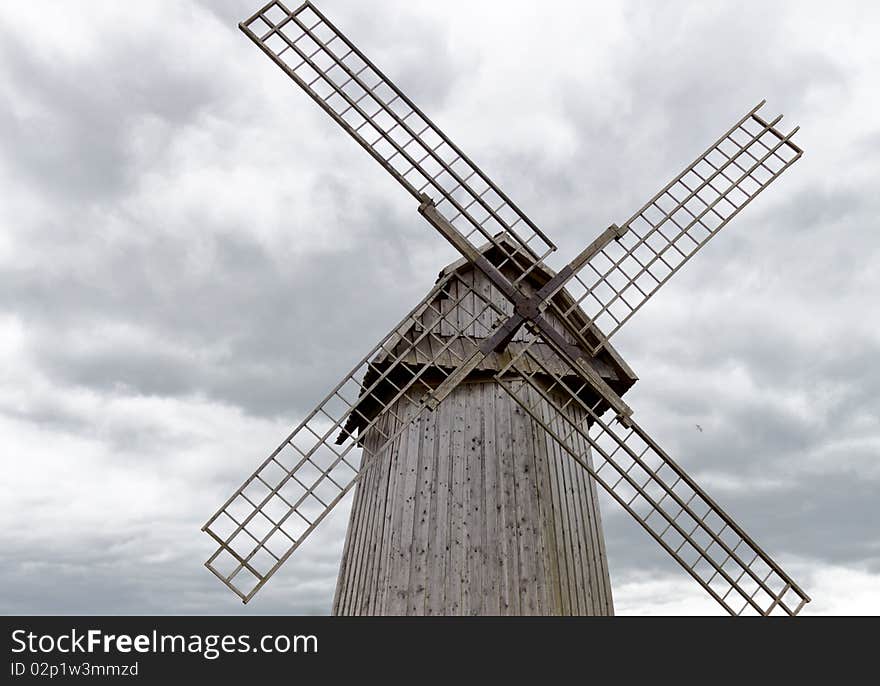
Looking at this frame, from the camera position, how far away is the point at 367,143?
952cm

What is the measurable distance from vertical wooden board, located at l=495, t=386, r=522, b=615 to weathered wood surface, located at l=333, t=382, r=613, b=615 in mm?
12

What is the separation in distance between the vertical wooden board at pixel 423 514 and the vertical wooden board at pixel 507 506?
780 millimetres

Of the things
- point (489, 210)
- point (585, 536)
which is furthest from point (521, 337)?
point (585, 536)

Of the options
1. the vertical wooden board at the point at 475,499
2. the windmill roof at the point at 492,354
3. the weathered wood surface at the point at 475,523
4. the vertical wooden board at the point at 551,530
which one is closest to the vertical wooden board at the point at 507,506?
the weathered wood surface at the point at 475,523

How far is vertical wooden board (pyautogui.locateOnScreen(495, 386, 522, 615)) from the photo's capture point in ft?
28.1

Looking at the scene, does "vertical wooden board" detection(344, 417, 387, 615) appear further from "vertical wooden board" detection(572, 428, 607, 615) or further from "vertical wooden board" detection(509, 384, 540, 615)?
"vertical wooden board" detection(572, 428, 607, 615)

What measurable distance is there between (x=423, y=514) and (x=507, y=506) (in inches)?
37.9

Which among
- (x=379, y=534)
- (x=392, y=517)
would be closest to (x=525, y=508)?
(x=392, y=517)

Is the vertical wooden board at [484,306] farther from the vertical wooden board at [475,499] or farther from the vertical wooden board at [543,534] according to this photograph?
the vertical wooden board at [543,534]

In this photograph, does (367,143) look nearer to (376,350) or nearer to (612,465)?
(376,350)

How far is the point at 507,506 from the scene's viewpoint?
29.7 ft

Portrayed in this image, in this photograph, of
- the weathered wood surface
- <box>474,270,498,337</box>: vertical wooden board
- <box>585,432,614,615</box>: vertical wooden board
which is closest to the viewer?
the weathered wood surface

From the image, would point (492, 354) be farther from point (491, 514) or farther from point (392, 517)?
point (392, 517)

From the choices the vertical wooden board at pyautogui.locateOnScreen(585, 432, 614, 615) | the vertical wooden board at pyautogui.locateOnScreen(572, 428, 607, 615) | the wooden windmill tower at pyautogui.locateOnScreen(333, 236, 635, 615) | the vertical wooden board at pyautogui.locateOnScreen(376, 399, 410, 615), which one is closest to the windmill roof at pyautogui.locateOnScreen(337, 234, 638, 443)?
the wooden windmill tower at pyautogui.locateOnScreen(333, 236, 635, 615)
